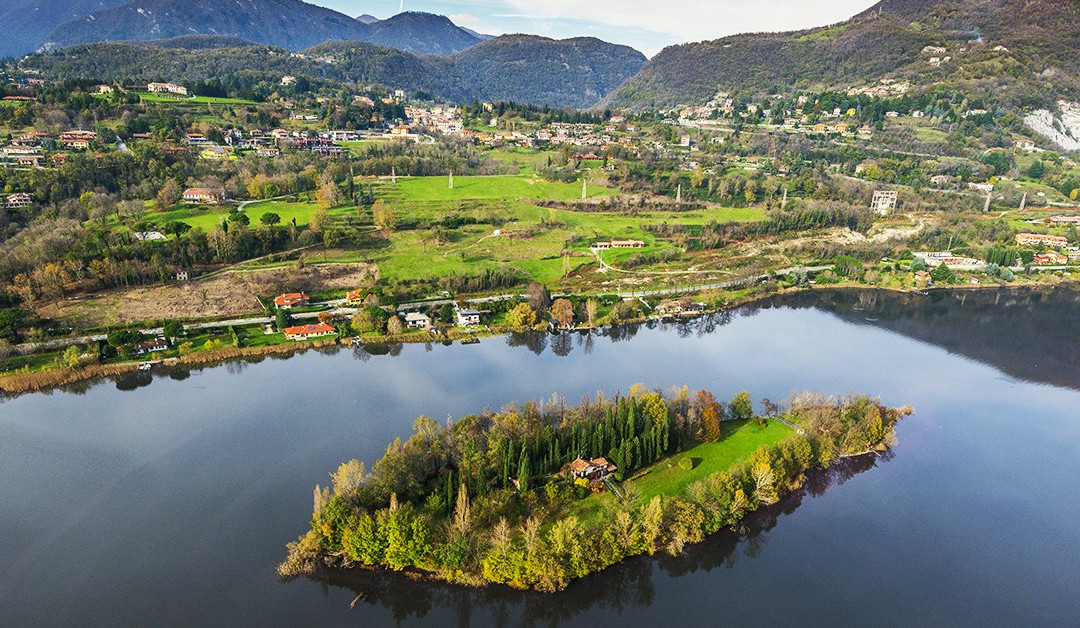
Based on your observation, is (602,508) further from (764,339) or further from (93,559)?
(764,339)

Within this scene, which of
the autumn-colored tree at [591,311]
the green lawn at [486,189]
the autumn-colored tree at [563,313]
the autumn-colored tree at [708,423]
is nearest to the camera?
the autumn-colored tree at [708,423]

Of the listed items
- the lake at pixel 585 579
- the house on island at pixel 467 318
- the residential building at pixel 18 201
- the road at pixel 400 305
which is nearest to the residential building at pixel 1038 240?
the road at pixel 400 305

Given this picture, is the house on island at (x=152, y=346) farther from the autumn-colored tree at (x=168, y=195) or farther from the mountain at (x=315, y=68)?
the mountain at (x=315, y=68)

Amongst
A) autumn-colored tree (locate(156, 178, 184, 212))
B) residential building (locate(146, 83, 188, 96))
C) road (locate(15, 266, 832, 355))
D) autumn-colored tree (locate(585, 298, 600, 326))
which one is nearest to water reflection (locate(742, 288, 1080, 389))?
road (locate(15, 266, 832, 355))

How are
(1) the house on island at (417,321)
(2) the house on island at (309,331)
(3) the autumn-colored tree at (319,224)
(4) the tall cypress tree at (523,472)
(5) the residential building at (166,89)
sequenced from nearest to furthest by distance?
1. (4) the tall cypress tree at (523,472)
2. (2) the house on island at (309,331)
3. (1) the house on island at (417,321)
4. (3) the autumn-colored tree at (319,224)
5. (5) the residential building at (166,89)

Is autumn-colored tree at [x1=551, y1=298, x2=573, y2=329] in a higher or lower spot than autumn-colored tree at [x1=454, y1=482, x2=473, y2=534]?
higher

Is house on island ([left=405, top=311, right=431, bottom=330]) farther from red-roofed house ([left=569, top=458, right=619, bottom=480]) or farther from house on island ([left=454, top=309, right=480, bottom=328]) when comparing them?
red-roofed house ([left=569, top=458, right=619, bottom=480])

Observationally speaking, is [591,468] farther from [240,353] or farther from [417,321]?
[240,353]
